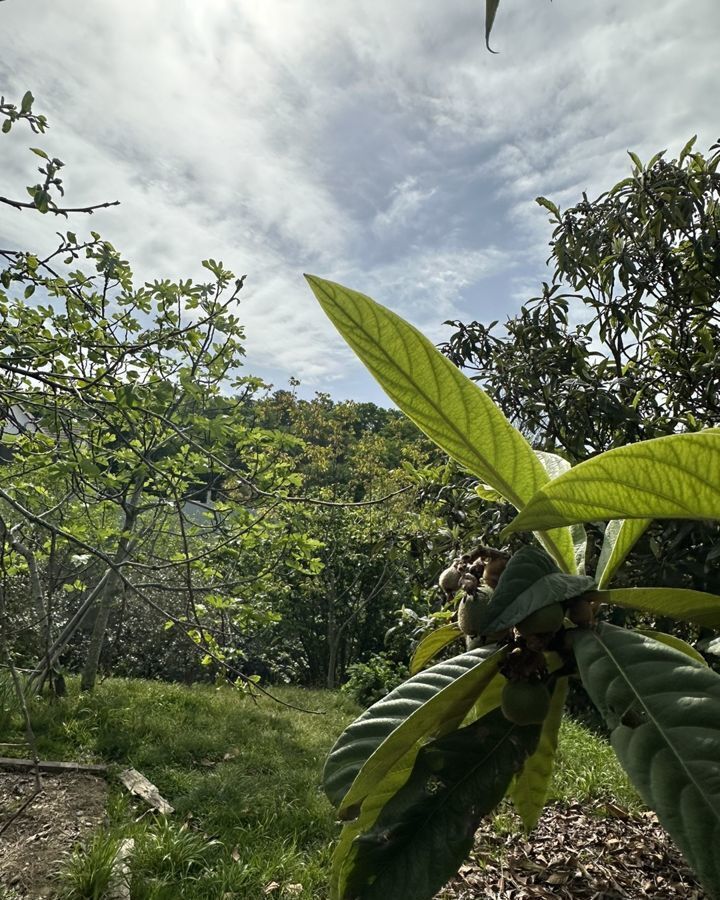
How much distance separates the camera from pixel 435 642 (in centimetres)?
90

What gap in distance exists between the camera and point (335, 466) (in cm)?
1800

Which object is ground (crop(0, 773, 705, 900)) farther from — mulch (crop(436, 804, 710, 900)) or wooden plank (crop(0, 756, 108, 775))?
wooden plank (crop(0, 756, 108, 775))

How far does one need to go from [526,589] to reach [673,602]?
8.8 inches

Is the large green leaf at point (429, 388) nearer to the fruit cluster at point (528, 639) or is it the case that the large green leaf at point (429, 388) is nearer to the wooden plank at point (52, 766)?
the fruit cluster at point (528, 639)

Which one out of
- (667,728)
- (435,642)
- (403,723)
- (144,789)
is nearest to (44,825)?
(144,789)

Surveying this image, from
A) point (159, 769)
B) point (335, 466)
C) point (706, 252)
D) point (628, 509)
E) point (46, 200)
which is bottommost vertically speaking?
point (159, 769)

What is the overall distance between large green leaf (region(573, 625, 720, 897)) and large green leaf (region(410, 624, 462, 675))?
0.27 m

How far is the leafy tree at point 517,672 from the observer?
1.68ft

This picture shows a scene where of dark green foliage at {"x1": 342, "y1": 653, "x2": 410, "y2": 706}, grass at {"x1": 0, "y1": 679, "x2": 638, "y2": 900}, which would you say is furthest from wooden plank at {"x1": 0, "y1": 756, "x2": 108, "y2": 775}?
dark green foliage at {"x1": 342, "y1": 653, "x2": 410, "y2": 706}

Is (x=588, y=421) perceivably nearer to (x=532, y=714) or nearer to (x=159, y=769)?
(x=532, y=714)

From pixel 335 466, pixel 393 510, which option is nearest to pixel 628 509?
pixel 393 510

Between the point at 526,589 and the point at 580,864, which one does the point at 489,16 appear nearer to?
the point at 526,589

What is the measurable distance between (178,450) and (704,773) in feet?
21.0

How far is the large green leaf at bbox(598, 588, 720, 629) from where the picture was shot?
67 centimetres
